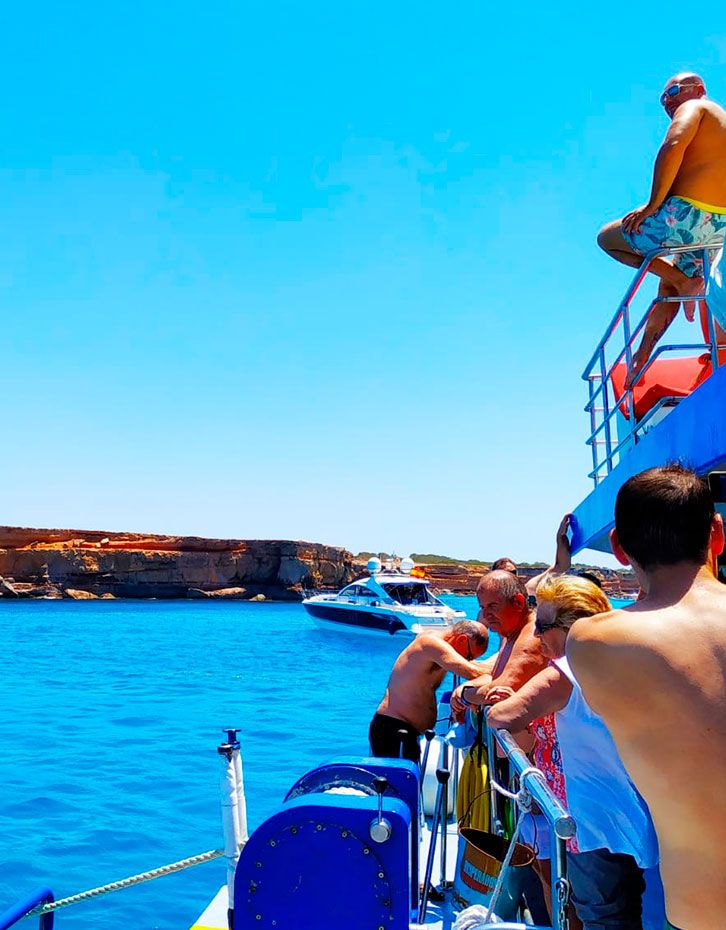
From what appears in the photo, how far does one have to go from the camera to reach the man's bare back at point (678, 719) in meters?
1.69

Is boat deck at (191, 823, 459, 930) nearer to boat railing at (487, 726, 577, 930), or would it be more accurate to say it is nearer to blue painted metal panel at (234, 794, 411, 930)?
blue painted metal panel at (234, 794, 411, 930)

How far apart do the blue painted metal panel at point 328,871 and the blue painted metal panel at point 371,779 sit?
0.97 ft

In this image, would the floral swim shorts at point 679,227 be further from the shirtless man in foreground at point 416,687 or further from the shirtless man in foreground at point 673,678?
the shirtless man in foreground at point 673,678

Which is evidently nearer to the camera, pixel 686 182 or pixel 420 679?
pixel 686 182

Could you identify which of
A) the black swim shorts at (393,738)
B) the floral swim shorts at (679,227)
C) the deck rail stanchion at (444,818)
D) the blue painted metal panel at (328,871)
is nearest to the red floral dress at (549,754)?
the deck rail stanchion at (444,818)

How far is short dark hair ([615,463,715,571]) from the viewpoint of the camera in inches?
72.6

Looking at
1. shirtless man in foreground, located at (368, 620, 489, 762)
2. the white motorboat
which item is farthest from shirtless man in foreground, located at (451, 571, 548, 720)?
the white motorboat

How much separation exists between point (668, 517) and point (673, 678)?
0.35 m

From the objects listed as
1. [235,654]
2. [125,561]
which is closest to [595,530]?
[235,654]

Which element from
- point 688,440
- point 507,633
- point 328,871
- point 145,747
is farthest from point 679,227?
point 145,747

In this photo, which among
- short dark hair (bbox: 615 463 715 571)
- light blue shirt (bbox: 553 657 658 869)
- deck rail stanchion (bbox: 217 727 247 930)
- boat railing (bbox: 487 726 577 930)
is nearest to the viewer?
short dark hair (bbox: 615 463 715 571)

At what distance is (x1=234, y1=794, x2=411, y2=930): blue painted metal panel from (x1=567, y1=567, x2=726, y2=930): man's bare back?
4.22 ft

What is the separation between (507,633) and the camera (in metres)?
4.22

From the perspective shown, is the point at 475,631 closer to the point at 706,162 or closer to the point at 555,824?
the point at 555,824
